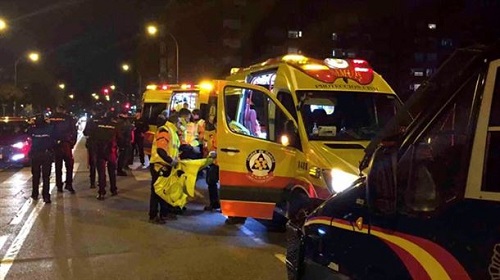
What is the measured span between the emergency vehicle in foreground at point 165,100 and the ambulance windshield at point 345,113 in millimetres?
7222

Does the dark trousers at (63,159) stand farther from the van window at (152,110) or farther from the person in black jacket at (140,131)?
the van window at (152,110)

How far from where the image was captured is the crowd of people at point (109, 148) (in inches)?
364

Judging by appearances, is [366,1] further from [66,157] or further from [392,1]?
[66,157]

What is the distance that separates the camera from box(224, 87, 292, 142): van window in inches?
321

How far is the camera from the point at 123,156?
53.4 feet

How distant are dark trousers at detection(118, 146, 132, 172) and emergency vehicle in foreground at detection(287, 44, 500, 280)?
43.8ft

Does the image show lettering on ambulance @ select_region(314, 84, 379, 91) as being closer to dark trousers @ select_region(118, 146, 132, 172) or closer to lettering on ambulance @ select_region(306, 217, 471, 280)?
lettering on ambulance @ select_region(306, 217, 471, 280)

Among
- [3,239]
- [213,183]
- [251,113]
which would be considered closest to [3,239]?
[3,239]

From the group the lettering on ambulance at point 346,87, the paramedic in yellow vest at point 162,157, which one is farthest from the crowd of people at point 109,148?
the lettering on ambulance at point 346,87

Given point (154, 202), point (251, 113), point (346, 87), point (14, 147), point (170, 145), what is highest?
point (346, 87)

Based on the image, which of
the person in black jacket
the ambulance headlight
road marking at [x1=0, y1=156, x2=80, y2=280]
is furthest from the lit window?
the ambulance headlight

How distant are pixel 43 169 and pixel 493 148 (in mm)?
9974

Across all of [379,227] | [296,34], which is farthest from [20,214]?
[296,34]

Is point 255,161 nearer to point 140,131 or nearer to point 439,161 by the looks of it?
point 439,161
